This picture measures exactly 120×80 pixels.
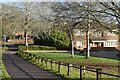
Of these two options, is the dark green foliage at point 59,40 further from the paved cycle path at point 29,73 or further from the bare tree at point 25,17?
the paved cycle path at point 29,73

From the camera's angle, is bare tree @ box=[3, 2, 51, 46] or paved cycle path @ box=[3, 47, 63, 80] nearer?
paved cycle path @ box=[3, 47, 63, 80]

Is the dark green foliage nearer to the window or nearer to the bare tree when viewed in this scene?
the bare tree

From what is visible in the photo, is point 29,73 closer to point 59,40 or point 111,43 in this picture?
point 59,40

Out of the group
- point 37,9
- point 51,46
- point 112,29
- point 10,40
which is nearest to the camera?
point 112,29

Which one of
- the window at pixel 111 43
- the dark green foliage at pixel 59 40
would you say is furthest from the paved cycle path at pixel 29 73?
the window at pixel 111 43

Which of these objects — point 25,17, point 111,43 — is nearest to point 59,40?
point 25,17

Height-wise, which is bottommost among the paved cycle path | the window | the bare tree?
the paved cycle path

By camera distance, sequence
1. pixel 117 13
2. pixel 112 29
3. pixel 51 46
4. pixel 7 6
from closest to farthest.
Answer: pixel 117 13, pixel 112 29, pixel 7 6, pixel 51 46

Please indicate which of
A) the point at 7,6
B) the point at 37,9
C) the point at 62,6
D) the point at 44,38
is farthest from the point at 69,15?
the point at 44,38

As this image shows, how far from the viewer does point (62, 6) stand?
86.8 ft

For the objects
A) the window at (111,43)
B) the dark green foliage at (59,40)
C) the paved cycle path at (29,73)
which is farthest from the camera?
the window at (111,43)

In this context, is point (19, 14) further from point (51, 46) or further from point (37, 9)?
point (51, 46)

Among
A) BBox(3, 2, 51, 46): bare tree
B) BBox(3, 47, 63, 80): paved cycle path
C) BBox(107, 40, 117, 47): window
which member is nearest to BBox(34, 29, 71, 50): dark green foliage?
BBox(3, 2, 51, 46): bare tree

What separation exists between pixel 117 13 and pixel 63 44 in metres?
47.8
